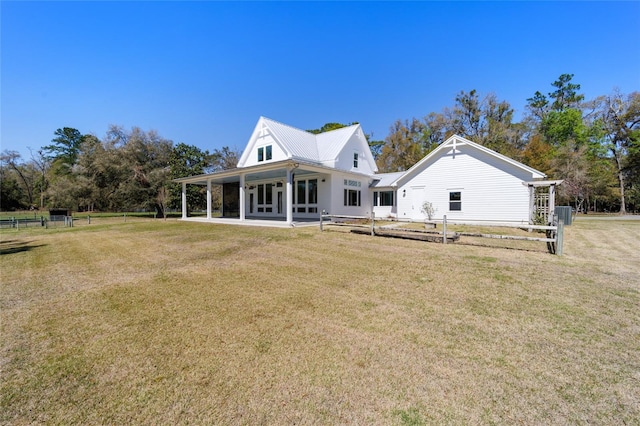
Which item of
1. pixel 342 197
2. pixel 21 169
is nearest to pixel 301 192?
pixel 342 197

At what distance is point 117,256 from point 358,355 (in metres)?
7.95

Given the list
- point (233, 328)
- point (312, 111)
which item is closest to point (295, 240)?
point (233, 328)

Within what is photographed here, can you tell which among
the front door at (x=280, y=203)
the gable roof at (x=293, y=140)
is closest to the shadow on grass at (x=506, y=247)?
the gable roof at (x=293, y=140)

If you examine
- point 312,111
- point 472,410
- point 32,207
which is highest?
point 312,111

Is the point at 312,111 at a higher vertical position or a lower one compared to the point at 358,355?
higher

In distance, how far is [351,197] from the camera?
1902cm

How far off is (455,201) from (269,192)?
13.4 metres

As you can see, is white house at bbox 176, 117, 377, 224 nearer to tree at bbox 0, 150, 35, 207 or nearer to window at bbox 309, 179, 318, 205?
window at bbox 309, 179, 318, 205

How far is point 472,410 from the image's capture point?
2.10 m

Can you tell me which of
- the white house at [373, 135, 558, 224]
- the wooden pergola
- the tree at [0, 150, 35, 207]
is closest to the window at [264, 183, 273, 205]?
the white house at [373, 135, 558, 224]

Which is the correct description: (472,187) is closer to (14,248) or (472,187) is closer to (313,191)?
(313,191)

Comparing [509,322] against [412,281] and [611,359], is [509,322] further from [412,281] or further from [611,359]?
[412,281]

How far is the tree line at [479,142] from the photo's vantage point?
27.8 m

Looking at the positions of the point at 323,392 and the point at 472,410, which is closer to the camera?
the point at 472,410
